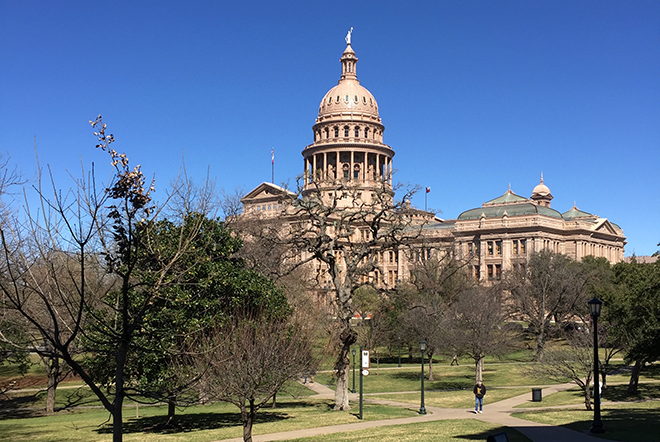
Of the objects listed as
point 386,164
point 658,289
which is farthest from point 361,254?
point 386,164

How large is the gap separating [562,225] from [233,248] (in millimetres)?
96281

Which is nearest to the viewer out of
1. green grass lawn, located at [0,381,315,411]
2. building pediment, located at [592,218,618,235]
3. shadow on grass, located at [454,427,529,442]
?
shadow on grass, located at [454,427,529,442]

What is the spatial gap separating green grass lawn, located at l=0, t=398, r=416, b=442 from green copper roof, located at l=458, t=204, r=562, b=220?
277 ft

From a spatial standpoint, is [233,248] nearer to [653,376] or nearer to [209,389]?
[209,389]

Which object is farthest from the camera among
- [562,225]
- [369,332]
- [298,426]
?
[562,225]

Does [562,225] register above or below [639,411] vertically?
above

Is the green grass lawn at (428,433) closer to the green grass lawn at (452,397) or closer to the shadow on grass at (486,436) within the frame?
the shadow on grass at (486,436)

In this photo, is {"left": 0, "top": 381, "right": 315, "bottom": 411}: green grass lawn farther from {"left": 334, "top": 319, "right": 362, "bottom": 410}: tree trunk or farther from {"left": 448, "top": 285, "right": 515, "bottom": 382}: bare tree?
{"left": 448, "top": 285, "right": 515, "bottom": 382}: bare tree

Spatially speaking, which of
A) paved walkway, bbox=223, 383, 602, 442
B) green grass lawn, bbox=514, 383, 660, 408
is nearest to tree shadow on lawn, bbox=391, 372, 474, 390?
paved walkway, bbox=223, 383, 602, 442

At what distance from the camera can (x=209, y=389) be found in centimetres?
2036

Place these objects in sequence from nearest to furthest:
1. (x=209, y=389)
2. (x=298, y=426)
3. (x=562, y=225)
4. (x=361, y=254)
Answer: (x=209, y=389) < (x=298, y=426) < (x=361, y=254) < (x=562, y=225)

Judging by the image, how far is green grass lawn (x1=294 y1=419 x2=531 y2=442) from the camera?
71.1ft

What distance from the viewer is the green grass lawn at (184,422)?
24.8m

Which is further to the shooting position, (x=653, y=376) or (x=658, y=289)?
(x=653, y=376)
